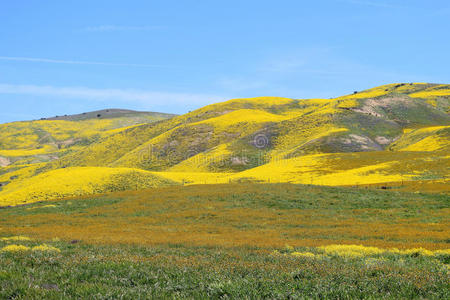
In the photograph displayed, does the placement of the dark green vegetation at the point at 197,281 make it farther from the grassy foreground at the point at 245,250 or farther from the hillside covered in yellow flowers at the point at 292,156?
the hillside covered in yellow flowers at the point at 292,156

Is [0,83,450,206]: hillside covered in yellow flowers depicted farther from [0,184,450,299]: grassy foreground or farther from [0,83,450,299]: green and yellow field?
[0,184,450,299]: grassy foreground

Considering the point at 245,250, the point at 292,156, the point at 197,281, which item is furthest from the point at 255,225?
the point at 292,156

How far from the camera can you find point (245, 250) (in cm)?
1981

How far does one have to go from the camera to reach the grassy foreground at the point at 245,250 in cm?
980

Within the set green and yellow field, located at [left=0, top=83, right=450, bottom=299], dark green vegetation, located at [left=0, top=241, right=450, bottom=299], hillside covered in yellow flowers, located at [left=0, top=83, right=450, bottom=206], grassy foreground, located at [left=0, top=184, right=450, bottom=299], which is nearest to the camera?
dark green vegetation, located at [left=0, top=241, right=450, bottom=299]

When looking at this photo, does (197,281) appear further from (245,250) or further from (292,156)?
(292,156)

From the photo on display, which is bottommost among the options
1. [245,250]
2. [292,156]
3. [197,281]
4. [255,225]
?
[255,225]

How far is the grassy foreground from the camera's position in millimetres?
9797

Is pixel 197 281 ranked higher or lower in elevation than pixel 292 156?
lower

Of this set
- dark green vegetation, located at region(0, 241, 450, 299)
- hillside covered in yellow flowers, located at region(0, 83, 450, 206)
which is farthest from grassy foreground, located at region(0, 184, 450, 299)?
hillside covered in yellow flowers, located at region(0, 83, 450, 206)

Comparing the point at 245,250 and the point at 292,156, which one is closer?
the point at 245,250

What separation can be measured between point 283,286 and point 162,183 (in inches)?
3351

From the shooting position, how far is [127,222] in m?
41.9

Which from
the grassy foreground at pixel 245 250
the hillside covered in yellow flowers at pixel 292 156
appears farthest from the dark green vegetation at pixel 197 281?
the hillside covered in yellow flowers at pixel 292 156
